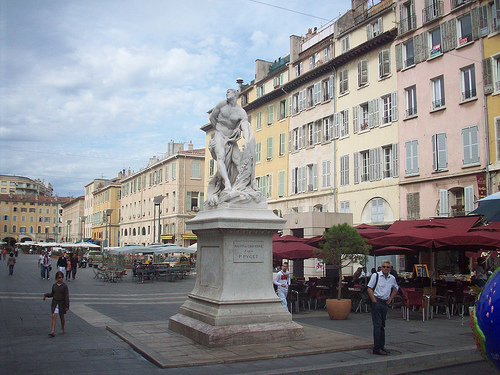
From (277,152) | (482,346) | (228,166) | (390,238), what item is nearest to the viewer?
(482,346)

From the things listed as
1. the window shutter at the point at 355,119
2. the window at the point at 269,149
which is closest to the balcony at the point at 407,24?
the window shutter at the point at 355,119

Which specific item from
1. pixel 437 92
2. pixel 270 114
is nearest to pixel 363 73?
pixel 437 92

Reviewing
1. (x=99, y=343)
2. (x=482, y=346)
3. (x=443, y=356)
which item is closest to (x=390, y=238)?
(x=443, y=356)

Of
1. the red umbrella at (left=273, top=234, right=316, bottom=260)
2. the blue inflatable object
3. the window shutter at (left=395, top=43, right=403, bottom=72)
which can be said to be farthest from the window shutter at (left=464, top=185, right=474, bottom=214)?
the blue inflatable object

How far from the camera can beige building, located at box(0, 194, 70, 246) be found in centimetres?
12500

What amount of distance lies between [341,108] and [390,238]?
18.7 metres

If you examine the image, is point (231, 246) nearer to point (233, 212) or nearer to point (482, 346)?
point (233, 212)

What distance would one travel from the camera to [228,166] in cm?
1002

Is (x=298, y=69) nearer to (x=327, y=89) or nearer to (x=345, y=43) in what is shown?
(x=327, y=89)

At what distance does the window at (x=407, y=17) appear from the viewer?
89.5 ft

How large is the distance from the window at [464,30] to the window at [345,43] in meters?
8.60

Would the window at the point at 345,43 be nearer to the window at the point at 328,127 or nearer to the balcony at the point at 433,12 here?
the window at the point at 328,127

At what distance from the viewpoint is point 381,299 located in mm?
8711

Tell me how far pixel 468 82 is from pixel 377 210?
8695mm
